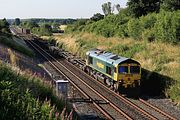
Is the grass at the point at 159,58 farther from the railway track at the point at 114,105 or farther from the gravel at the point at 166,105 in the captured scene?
the railway track at the point at 114,105

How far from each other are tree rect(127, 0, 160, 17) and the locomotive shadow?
70.9 ft

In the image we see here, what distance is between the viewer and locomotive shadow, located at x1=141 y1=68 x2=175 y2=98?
25672 millimetres

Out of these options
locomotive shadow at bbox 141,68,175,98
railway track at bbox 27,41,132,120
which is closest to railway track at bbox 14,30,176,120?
railway track at bbox 27,41,132,120

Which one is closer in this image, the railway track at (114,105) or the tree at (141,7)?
the railway track at (114,105)

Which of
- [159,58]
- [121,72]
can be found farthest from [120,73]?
[159,58]

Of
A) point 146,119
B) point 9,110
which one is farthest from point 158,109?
point 9,110

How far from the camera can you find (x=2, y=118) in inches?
376

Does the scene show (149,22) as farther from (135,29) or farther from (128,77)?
(128,77)

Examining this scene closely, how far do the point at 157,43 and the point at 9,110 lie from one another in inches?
1036

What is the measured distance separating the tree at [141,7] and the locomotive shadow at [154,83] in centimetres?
2160

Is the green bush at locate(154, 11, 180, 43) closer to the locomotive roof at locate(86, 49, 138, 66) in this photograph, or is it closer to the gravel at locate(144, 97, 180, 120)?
the locomotive roof at locate(86, 49, 138, 66)

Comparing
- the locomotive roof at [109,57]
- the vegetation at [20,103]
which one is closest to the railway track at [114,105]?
the locomotive roof at [109,57]

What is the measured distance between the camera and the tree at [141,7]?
49688mm

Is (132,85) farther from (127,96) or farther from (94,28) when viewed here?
(94,28)
